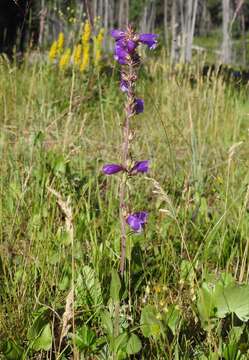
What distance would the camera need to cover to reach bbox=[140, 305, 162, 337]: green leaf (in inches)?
51.4

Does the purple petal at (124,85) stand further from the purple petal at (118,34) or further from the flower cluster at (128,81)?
the purple petal at (118,34)

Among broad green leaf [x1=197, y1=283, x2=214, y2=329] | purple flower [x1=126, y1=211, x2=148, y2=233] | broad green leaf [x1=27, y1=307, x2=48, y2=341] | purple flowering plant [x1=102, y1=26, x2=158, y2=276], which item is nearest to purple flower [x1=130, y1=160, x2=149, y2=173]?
purple flowering plant [x1=102, y1=26, x2=158, y2=276]

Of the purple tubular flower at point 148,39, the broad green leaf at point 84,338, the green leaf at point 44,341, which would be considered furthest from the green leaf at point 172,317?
the purple tubular flower at point 148,39

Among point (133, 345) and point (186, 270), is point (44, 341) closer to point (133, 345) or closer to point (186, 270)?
point (133, 345)

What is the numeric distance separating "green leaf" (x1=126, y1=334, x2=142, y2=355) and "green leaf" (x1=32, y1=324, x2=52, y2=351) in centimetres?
22

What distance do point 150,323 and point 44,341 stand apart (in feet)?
0.98

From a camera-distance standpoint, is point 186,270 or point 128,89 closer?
point 128,89

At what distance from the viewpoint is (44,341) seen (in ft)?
4.38

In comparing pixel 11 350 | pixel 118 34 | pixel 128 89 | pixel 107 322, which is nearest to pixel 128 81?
pixel 128 89

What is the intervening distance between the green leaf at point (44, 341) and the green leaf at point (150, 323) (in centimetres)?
26

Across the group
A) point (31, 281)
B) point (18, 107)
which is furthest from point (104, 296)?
point (18, 107)

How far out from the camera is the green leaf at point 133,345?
1287 millimetres

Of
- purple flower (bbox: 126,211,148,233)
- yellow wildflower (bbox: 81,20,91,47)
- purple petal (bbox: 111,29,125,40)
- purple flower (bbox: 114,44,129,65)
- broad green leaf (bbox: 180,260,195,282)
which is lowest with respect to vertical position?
broad green leaf (bbox: 180,260,195,282)

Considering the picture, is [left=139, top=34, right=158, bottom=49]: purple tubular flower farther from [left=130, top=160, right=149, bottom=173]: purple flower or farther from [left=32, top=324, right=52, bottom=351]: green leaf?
[left=32, top=324, right=52, bottom=351]: green leaf
